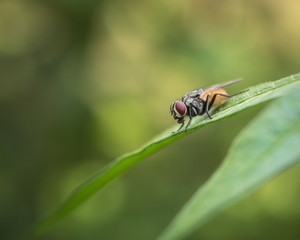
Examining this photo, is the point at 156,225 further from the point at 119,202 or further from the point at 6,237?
the point at 6,237

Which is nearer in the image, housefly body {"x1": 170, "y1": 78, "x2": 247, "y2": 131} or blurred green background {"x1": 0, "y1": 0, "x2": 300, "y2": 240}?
housefly body {"x1": 170, "y1": 78, "x2": 247, "y2": 131}

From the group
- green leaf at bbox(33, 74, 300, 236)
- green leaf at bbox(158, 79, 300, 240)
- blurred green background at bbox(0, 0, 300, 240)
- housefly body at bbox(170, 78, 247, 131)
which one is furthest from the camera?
blurred green background at bbox(0, 0, 300, 240)

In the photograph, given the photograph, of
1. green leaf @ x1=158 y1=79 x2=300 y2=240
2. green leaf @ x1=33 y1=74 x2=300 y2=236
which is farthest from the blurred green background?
green leaf @ x1=158 y1=79 x2=300 y2=240

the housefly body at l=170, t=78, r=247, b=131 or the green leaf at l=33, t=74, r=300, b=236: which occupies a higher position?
the green leaf at l=33, t=74, r=300, b=236

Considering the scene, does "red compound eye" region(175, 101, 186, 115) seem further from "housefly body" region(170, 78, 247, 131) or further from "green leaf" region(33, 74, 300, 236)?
"green leaf" region(33, 74, 300, 236)

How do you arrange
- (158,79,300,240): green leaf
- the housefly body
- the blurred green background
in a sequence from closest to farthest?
(158,79,300,240): green leaf
the housefly body
the blurred green background

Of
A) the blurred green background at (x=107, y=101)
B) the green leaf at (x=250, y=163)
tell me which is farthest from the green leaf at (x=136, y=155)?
the blurred green background at (x=107, y=101)

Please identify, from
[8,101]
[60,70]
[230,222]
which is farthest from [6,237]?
[230,222]

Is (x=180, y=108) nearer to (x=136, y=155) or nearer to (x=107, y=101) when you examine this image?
(x=136, y=155)
